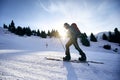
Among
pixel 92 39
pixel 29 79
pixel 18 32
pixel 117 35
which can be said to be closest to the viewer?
pixel 29 79

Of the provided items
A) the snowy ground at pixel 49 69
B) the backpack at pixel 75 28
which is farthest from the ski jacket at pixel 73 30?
the snowy ground at pixel 49 69

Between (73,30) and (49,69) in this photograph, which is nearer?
(49,69)

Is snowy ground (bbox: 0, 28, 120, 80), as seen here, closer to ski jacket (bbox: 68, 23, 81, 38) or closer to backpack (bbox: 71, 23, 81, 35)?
ski jacket (bbox: 68, 23, 81, 38)

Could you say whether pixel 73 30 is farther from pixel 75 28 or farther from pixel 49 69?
pixel 49 69

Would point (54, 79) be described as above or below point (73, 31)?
below

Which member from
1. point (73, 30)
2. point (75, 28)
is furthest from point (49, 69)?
point (75, 28)

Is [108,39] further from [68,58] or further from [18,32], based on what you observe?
[68,58]

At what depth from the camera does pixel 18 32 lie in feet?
267

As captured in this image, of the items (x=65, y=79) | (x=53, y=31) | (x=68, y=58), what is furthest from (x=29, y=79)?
(x=53, y=31)

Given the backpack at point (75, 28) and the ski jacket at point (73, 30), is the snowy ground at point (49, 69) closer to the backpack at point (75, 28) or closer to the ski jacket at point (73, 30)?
the ski jacket at point (73, 30)

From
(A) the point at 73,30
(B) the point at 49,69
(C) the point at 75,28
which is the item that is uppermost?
(C) the point at 75,28

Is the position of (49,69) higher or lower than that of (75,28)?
lower

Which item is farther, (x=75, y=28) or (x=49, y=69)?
(x=75, y=28)

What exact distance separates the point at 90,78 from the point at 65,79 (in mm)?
880
